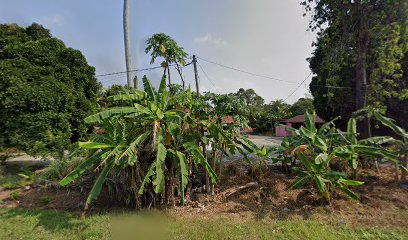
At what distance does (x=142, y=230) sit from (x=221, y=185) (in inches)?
88.4

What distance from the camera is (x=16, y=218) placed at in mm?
4480

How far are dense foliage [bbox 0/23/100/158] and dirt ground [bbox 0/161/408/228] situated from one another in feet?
6.04

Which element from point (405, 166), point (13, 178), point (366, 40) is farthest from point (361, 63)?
point (13, 178)

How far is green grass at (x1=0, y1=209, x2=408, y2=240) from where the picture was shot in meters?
3.54

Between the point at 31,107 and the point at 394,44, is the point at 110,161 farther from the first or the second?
Result: the point at 394,44

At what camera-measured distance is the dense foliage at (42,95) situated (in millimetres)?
6996

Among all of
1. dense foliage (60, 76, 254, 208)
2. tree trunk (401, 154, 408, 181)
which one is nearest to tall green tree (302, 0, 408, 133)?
tree trunk (401, 154, 408, 181)

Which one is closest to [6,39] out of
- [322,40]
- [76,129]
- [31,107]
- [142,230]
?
[31,107]

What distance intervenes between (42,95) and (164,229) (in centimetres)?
634

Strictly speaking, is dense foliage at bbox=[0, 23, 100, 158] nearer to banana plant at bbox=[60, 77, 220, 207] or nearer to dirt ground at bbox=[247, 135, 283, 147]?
banana plant at bbox=[60, 77, 220, 207]

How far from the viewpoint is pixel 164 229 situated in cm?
388

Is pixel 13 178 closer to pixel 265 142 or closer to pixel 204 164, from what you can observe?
pixel 204 164

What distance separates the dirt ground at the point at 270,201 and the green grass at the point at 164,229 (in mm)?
282

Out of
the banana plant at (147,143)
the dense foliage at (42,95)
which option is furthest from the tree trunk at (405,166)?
the dense foliage at (42,95)
